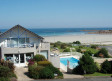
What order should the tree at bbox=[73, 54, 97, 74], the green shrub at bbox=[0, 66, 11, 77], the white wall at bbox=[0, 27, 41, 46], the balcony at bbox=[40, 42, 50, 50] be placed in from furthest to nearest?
the balcony at bbox=[40, 42, 50, 50] < the white wall at bbox=[0, 27, 41, 46] < the tree at bbox=[73, 54, 97, 74] < the green shrub at bbox=[0, 66, 11, 77]

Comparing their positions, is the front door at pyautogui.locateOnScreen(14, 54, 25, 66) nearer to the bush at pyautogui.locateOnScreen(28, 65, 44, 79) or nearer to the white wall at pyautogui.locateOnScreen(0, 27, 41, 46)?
the white wall at pyautogui.locateOnScreen(0, 27, 41, 46)

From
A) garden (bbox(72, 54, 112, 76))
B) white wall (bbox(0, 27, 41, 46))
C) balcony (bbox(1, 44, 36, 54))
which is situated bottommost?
garden (bbox(72, 54, 112, 76))

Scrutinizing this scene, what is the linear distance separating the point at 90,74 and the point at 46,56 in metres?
7.56

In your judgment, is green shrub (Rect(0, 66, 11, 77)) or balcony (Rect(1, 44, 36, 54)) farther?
balcony (Rect(1, 44, 36, 54))

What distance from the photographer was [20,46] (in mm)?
23219

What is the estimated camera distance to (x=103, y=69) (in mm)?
20828

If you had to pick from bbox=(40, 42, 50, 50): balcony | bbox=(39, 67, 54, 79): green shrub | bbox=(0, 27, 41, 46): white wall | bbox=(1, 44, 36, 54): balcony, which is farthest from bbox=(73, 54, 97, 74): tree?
bbox=(0, 27, 41, 46): white wall

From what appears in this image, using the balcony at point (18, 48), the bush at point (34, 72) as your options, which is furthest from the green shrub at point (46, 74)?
the balcony at point (18, 48)

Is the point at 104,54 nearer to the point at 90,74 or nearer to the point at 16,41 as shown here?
the point at 90,74

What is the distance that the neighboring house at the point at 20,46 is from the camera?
2173 cm

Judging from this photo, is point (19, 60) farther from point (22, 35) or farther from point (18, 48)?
point (22, 35)

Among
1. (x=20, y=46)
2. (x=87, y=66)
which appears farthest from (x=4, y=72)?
(x=87, y=66)

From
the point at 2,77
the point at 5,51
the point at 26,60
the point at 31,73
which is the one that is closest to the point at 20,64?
the point at 26,60

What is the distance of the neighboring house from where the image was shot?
71.3 ft
